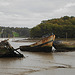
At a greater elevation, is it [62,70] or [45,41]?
[45,41]

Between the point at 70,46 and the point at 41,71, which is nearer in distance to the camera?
the point at 41,71

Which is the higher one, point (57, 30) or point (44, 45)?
point (57, 30)

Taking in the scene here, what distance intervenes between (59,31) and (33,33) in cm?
1692

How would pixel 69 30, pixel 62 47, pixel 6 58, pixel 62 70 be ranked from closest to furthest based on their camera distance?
1. pixel 62 70
2. pixel 6 58
3. pixel 62 47
4. pixel 69 30

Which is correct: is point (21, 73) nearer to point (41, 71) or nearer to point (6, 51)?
point (41, 71)

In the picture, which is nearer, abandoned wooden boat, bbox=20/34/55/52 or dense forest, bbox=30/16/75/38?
abandoned wooden boat, bbox=20/34/55/52

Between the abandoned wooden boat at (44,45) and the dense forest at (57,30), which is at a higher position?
the dense forest at (57,30)

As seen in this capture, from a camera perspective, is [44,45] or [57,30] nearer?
[44,45]

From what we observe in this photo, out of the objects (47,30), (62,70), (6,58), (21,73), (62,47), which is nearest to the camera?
(21,73)

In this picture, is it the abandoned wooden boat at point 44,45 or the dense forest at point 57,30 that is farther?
the dense forest at point 57,30

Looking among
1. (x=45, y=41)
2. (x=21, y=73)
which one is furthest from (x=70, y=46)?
(x=21, y=73)

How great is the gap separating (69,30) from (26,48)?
63.2 m

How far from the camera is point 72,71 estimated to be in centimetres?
1388

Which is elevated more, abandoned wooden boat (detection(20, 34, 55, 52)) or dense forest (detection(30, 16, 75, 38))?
dense forest (detection(30, 16, 75, 38))
